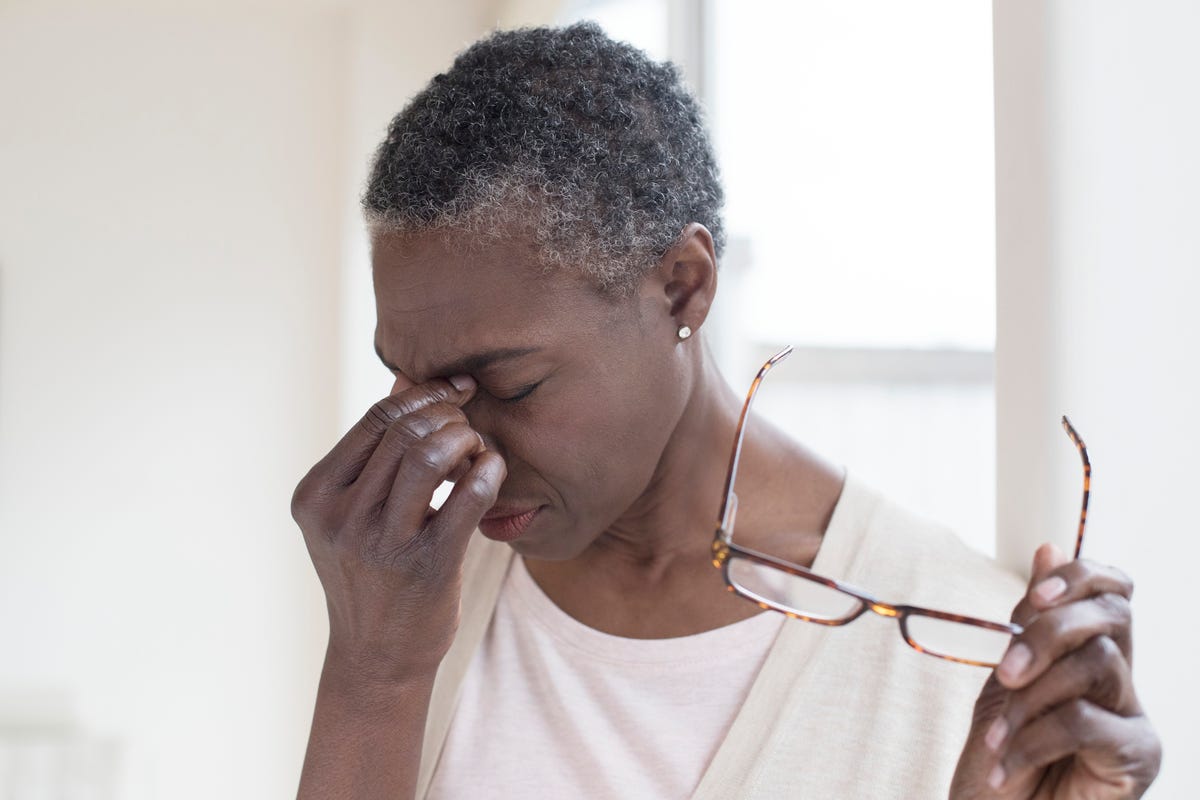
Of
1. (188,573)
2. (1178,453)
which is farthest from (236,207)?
(1178,453)

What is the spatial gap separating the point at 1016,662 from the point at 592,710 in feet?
2.03

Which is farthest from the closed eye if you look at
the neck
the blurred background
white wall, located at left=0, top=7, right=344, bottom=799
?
white wall, located at left=0, top=7, right=344, bottom=799

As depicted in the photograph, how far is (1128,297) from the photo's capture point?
97 cm

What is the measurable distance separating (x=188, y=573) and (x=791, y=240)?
2227 millimetres

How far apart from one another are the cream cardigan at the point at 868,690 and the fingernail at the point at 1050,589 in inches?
14.3

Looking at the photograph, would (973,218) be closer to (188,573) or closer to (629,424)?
(629,424)

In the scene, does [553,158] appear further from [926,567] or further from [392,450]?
[926,567]

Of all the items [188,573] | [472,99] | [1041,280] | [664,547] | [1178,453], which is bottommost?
[188,573]

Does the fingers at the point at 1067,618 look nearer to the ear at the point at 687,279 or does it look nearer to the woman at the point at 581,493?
the woman at the point at 581,493

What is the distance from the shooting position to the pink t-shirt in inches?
43.7

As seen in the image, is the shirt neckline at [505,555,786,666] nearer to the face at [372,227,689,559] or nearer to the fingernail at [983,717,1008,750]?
the face at [372,227,689,559]

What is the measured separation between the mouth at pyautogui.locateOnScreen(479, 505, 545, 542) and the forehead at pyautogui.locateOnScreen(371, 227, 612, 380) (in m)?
0.16

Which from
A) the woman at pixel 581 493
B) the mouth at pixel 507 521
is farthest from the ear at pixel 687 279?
the mouth at pixel 507 521

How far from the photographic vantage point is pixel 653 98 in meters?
1.13
